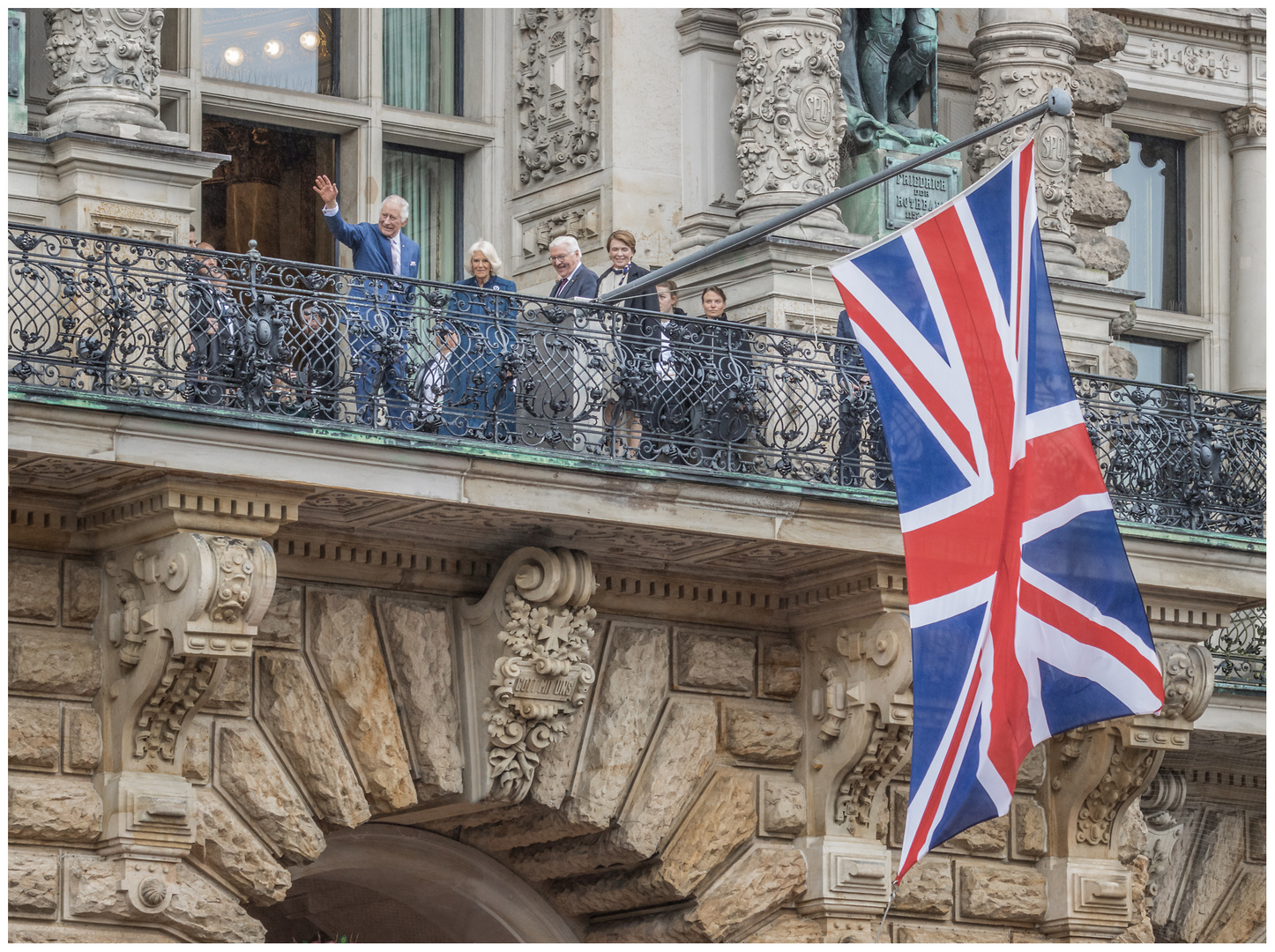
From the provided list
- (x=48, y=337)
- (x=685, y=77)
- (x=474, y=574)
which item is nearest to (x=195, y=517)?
(x=48, y=337)

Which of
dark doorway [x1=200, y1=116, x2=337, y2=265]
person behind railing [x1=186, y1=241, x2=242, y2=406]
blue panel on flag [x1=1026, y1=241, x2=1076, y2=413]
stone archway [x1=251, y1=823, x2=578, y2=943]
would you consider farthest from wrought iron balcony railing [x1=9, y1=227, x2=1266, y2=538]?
stone archway [x1=251, y1=823, x2=578, y2=943]

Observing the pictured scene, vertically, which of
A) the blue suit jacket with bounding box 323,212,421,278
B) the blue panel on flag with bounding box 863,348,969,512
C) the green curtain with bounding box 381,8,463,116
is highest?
the green curtain with bounding box 381,8,463,116

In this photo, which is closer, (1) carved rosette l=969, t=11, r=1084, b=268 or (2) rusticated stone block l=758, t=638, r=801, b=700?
(2) rusticated stone block l=758, t=638, r=801, b=700

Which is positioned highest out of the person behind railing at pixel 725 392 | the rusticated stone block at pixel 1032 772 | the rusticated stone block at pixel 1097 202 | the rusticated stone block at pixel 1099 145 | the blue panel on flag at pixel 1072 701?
the rusticated stone block at pixel 1099 145

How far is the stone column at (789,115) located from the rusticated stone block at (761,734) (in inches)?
122

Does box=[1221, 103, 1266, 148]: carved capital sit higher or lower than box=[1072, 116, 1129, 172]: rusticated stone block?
higher

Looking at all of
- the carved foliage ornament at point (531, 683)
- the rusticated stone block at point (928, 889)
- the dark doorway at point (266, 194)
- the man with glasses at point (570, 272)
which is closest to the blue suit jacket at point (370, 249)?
the man with glasses at point (570, 272)

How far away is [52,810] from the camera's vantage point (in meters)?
16.4

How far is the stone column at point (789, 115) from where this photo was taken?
19.5m

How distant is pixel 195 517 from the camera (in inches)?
640

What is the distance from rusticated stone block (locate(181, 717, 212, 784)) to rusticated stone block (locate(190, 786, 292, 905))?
3.4 inches

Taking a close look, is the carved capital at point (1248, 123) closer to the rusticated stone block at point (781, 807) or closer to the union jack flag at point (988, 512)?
the rusticated stone block at point (781, 807)

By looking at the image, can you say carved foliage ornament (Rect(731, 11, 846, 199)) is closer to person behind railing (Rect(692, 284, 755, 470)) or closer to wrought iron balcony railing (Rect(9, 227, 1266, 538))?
wrought iron balcony railing (Rect(9, 227, 1266, 538))

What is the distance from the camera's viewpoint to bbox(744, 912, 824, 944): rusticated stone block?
18531 mm
